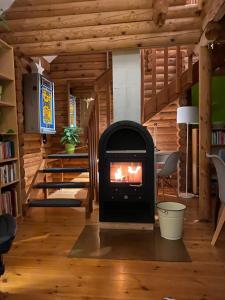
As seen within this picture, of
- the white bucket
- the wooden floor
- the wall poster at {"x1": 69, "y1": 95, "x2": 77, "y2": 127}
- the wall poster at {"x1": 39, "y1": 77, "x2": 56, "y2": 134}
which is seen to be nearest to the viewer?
the wooden floor

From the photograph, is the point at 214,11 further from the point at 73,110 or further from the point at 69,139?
the point at 73,110

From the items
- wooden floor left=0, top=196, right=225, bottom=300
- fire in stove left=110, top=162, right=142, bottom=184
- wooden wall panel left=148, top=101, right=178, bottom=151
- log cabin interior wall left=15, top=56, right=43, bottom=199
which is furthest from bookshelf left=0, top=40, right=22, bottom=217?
wooden wall panel left=148, top=101, right=178, bottom=151

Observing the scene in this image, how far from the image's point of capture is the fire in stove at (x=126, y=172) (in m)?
3.21

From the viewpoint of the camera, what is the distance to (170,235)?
9.46ft

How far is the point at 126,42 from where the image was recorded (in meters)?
3.50

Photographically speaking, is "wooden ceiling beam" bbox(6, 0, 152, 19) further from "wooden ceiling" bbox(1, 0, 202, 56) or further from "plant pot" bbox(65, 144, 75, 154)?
"plant pot" bbox(65, 144, 75, 154)

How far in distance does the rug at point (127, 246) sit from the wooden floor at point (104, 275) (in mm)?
94

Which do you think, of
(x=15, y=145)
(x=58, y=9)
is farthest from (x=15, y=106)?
(x=58, y=9)

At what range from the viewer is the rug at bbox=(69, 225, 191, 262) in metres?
2.50

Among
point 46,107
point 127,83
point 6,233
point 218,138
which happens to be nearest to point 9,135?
point 46,107

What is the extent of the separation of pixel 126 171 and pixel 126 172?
0.01 metres

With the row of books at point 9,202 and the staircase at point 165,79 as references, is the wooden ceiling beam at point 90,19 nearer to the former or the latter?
the staircase at point 165,79

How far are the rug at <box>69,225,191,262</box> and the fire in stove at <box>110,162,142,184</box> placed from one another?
0.64 meters

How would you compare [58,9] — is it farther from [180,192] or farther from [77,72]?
[180,192]
